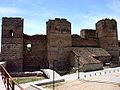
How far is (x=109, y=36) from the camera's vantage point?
35.9 m

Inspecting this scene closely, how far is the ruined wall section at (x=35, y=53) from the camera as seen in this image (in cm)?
2902

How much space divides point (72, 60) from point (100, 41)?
9943mm

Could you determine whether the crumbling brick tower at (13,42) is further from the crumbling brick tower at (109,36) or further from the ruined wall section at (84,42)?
the crumbling brick tower at (109,36)

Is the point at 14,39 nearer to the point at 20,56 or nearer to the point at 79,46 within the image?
the point at 20,56

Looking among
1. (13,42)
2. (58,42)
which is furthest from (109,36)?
(13,42)

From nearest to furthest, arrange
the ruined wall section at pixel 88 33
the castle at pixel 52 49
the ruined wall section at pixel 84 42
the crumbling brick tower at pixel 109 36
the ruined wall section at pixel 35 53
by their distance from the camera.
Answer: the castle at pixel 52 49, the ruined wall section at pixel 35 53, the ruined wall section at pixel 84 42, the crumbling brick tower at pixel 109 36, the ruined wall section at pixel 88 33

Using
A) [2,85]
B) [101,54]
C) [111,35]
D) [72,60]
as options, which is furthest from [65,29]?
[2,85]

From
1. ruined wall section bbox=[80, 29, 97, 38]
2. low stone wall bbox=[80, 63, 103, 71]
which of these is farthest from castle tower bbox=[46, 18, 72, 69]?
ruined wall section bbox=[80, 29, 97, 38]

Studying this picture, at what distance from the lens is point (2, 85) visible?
8.23 meters

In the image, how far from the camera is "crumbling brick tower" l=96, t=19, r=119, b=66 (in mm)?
35688

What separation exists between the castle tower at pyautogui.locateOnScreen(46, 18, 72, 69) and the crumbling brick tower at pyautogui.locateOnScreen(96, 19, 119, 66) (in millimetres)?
8484

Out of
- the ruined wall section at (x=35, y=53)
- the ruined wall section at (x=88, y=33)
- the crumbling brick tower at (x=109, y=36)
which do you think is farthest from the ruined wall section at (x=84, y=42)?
the ruined wall section at (x=35, y=53)

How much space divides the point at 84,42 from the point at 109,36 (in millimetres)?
5162

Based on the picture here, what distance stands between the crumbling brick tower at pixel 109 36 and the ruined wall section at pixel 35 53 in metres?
11.9
